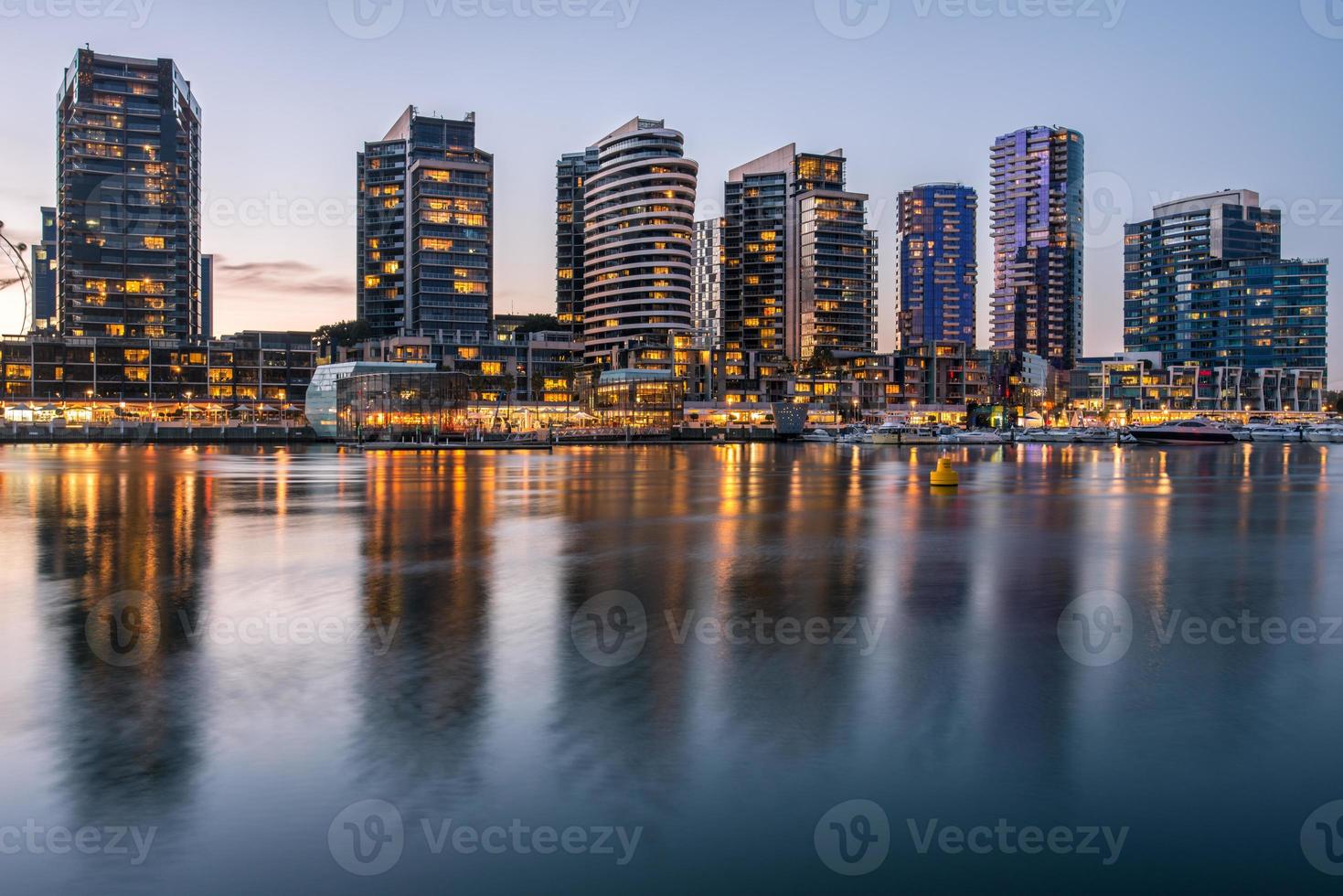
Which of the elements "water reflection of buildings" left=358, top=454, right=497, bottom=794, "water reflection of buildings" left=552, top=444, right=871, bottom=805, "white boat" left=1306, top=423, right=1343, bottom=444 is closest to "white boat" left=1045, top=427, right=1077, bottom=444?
"white boat" left=1306, top=423, right=1343, bottom=444

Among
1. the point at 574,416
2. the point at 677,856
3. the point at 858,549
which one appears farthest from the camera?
the point at 574,416

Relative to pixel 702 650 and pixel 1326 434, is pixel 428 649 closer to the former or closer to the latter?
pixel 702 650

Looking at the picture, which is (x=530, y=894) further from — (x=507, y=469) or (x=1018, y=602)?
(x=507, y=469)

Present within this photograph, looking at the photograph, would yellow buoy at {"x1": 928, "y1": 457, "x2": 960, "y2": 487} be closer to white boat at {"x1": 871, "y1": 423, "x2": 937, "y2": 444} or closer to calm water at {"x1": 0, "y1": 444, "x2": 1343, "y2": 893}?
calm water at {"x1": 0, "y1": 444, "x2": 1343, "y2": 893}

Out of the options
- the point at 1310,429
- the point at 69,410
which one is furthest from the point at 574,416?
the point at 1310,429

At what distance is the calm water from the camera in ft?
22.6

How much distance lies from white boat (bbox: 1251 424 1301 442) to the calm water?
6178 inches

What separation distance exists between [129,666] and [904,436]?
140251 mm

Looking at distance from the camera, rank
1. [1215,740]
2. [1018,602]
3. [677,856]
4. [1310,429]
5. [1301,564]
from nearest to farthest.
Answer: [677,856], [1215,740], [1018,602], [1301,564], [1310,429]

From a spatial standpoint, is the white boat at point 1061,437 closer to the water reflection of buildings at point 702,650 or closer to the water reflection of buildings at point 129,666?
the water reflection of buildings at point 702,650

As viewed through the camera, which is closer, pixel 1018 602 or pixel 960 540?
pixel 1018 602

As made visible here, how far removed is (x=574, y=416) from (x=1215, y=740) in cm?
15182

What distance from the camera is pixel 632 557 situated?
2147cm

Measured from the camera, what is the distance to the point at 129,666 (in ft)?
38.7
